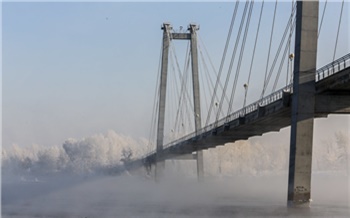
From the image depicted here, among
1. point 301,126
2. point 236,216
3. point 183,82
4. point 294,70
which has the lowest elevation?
point 236,216

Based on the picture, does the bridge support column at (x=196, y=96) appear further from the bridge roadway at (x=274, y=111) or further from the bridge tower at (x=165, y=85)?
the bridge roadway at (x=274, y=111)

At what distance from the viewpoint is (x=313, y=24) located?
3766cm

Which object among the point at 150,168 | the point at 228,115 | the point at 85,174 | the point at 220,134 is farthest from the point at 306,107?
the point at 85,174

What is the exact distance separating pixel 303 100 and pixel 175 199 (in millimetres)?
24981

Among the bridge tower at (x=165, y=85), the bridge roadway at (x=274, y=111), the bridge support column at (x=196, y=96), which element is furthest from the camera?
the bridge tower at (x=165, y=85)

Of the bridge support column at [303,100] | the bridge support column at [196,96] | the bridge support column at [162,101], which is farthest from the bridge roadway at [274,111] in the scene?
the bridge support column at [162,101]

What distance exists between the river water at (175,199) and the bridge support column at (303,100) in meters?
1.25

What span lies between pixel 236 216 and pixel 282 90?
7.83 metres

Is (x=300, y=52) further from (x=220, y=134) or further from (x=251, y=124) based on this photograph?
(x=220, y=134)

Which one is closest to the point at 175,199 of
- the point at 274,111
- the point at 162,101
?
the point at 274,111

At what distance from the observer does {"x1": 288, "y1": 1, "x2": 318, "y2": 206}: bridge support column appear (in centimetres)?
3772

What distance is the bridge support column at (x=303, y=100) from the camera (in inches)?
1485

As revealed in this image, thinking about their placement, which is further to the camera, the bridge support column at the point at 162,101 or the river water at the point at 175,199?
the bridge support column at the point at 162,101

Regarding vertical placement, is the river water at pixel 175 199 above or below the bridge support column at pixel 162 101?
below
